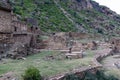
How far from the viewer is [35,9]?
5816cm

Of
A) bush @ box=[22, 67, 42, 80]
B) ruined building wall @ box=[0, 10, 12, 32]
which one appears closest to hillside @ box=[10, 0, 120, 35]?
ruined building wall @ box=[0, 10, 12, 32]

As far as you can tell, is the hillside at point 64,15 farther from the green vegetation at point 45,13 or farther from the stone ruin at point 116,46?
the stone ruin at point 116,46

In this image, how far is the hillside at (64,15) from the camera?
2069 inches

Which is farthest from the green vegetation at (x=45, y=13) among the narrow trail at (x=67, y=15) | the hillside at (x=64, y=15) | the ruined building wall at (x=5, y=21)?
the ruined building wall at (x=5, y=21)

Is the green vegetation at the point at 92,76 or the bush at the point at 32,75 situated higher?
the bush at the point at 32,75

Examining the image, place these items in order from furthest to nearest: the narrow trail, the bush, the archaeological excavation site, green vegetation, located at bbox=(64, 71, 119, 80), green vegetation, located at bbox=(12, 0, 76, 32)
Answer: the narrow trail
green vegetation, located at bbox=(12, 0, 76, 32)
the archaeological excavation site
green vegetation, located at bbox=(64, 71, 119, 80)
the bush

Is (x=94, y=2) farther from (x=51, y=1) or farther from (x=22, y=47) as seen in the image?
(x=22, y=47)

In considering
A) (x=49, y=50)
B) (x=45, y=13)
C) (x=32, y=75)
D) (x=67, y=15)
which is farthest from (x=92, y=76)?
(x=67, y=15)

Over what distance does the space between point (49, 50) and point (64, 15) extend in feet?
138

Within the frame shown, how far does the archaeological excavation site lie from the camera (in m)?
13.5

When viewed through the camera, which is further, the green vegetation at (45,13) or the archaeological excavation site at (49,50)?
the green vegetation at (45,13)

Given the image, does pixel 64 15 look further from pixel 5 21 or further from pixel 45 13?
pixel 5 21

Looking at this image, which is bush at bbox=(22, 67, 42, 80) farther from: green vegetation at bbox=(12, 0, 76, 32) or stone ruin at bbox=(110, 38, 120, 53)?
green vegetation at bbox=(12, 0, 76, 32)

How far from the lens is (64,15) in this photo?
65.6 m
